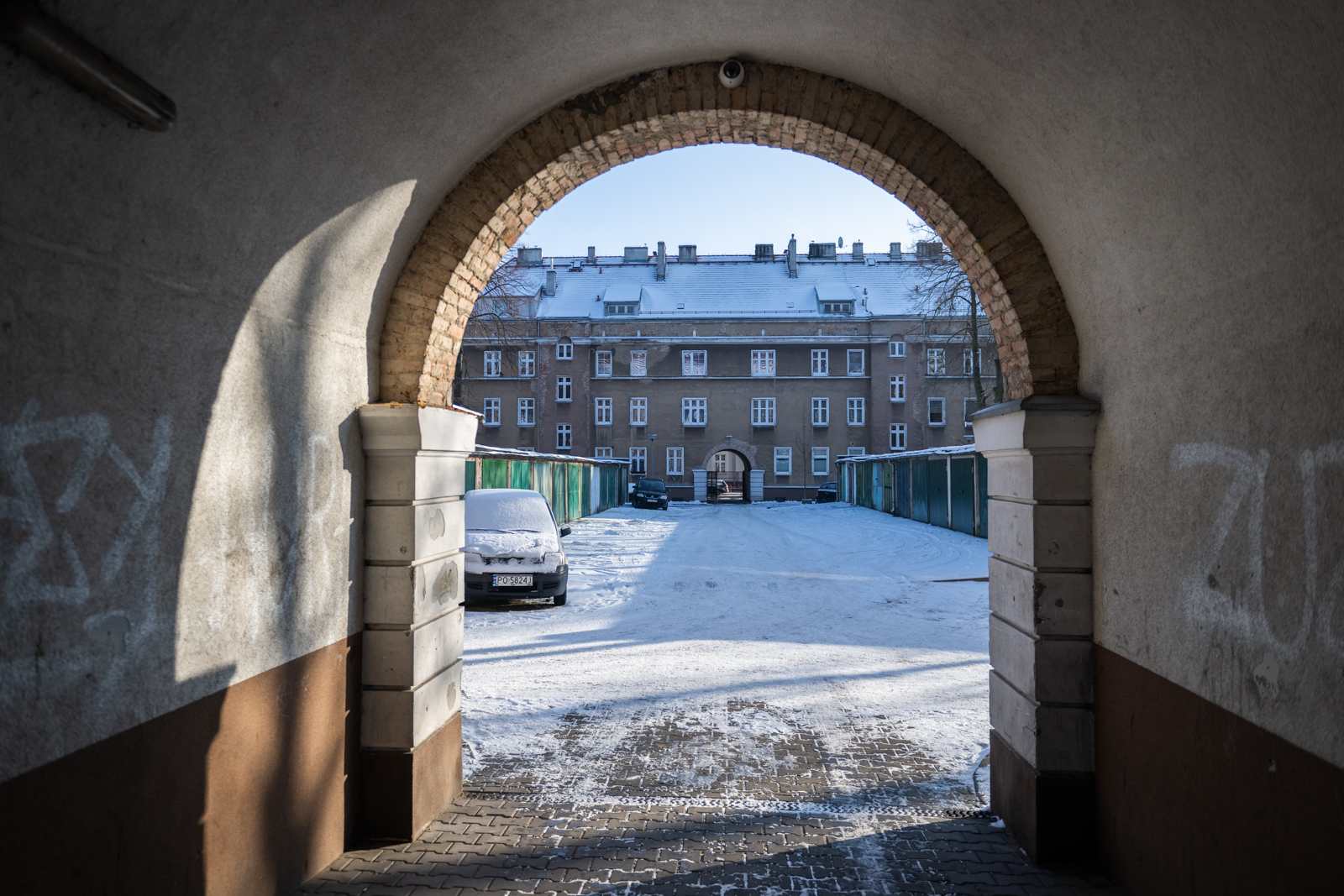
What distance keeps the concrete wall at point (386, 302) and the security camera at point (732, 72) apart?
0.47 feet

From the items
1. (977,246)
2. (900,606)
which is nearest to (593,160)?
(977,246)

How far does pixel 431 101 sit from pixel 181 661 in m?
2.88

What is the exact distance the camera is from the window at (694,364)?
49.2m

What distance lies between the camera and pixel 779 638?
997cm

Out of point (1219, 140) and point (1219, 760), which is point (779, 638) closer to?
point (1219, 760)

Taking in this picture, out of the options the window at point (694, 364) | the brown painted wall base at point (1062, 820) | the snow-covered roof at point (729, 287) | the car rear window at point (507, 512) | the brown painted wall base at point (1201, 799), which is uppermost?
the snow-covered roof at point (729, 287)

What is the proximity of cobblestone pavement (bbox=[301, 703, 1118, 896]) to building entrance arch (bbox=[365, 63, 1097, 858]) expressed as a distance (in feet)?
1.19

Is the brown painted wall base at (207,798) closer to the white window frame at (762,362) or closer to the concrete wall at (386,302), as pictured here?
the concrete wall at (386,302)

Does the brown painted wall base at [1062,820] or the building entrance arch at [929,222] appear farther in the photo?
the building entrance arch at [929,222]

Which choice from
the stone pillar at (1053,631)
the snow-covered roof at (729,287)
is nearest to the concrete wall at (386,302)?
the stone pillar at (1053,631)

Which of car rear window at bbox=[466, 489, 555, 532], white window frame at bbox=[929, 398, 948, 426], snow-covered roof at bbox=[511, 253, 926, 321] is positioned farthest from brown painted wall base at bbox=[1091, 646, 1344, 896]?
white window frame at bbox=[929, 398, 948, 426]

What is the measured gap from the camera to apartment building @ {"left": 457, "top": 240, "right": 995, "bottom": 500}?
48406 mm

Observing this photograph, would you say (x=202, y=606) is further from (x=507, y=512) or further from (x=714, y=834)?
(x=507, y=512)

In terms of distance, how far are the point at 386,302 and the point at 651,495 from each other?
113 ft
